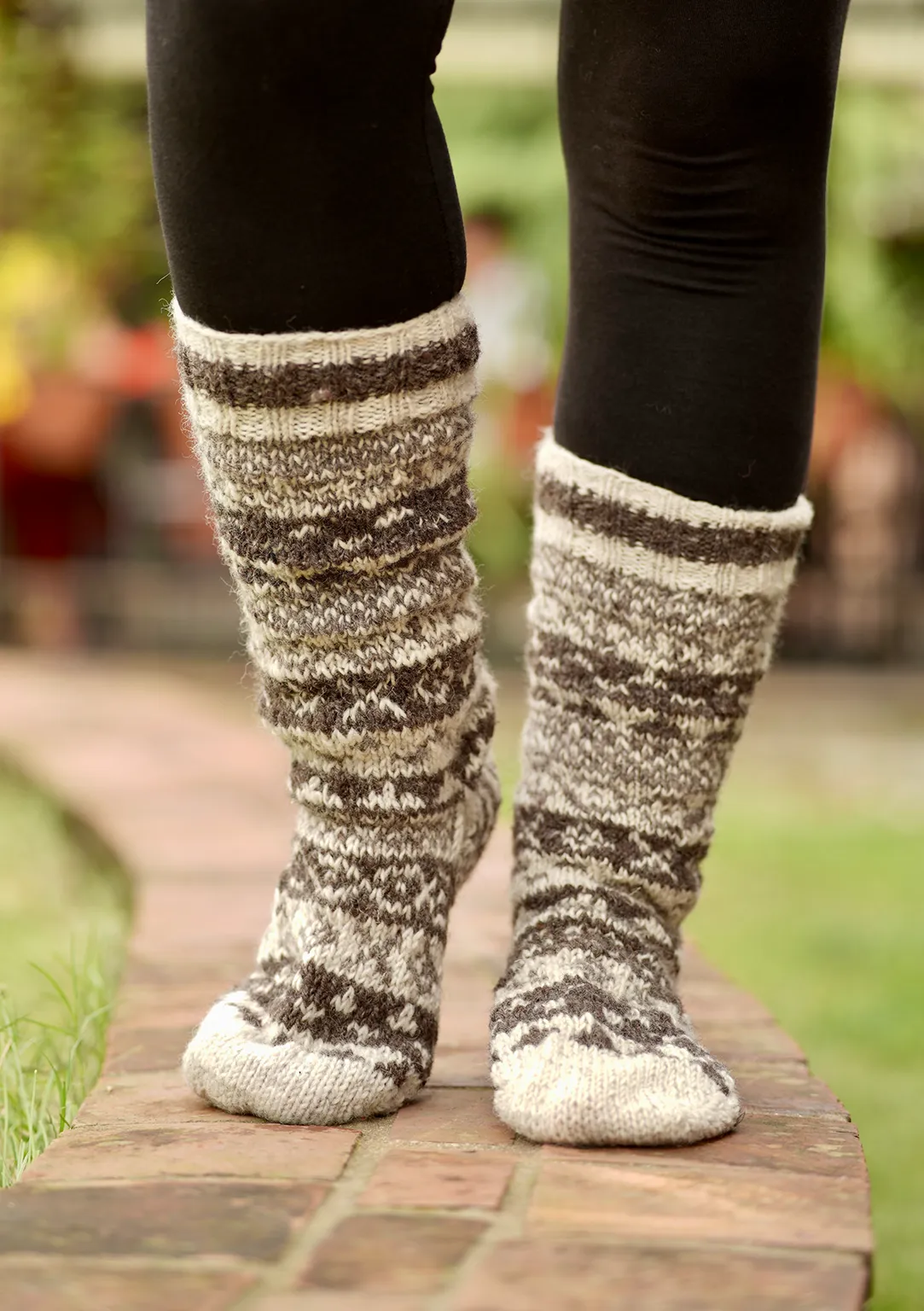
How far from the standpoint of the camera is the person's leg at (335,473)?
0.82 meters

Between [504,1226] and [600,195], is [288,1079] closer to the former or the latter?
[504,1226]

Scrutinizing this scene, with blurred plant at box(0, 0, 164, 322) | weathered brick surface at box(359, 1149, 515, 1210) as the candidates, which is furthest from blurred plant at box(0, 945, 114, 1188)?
blurred plant at box(0, 0, 164, 322)

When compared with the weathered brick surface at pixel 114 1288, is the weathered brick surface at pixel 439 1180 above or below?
below

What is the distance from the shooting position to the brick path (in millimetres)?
704

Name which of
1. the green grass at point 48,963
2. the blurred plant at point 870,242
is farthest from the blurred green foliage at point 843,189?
the green grass at point 48,963

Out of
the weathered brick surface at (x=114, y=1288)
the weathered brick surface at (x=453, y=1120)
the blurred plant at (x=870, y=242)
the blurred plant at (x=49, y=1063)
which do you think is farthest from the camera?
the blurred plant at (x=870, y=242)

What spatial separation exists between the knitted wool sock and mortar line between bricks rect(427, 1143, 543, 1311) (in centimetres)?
12

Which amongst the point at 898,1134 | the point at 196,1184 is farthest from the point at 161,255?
the point at 196,1184

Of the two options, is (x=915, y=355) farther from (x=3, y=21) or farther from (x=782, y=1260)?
(x=782, y=1260)

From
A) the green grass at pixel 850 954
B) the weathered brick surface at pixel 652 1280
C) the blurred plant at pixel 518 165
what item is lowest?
the green grass at pixel 850 954

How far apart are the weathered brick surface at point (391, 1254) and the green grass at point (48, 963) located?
309mm

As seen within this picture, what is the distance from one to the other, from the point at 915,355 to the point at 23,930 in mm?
3382

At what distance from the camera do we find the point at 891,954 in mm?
1827

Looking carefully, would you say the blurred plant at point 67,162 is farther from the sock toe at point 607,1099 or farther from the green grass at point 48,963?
the sock toe at point 607,1099
